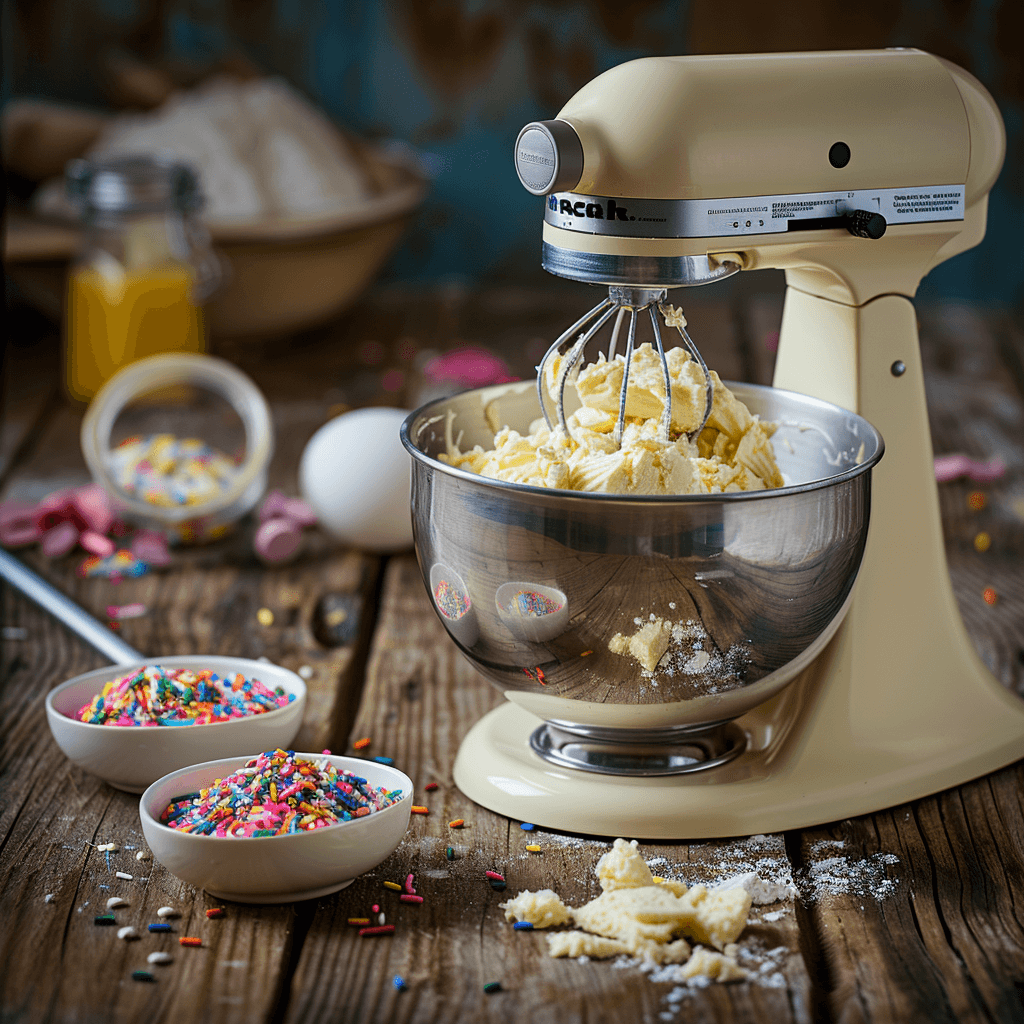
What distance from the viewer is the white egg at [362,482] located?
1.59 m

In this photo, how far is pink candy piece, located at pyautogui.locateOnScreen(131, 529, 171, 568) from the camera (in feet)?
5.28

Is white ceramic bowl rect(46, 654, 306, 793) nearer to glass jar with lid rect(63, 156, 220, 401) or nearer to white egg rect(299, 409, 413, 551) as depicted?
white egg rect(299, 409, 413, 551)

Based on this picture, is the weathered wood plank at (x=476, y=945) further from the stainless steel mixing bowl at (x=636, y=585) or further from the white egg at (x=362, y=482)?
the white egg at (x=362, y=482)

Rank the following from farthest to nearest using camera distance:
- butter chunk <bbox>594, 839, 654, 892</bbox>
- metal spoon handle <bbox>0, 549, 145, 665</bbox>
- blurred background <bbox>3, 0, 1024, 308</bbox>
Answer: blurred background <bbox>3, 0, 1024, 308</bbox>, metal spoon handle <bbox>0, 549, 145, 665</bbox>, butter chunk <bbox>594, 839, 654, 892</bbox>

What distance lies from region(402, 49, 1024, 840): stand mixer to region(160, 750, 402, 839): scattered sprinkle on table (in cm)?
15

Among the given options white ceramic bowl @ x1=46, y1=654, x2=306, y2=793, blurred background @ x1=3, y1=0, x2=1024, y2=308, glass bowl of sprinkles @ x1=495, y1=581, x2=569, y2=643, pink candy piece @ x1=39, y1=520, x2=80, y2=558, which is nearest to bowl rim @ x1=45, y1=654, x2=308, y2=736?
white ceramic bowl @ x1=46, y1=654, x2=306, y2=793

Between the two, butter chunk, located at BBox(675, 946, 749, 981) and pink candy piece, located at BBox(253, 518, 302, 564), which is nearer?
butter chunk, located at BBox(675, 946, 749, 981)

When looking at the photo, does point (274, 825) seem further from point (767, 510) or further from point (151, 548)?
point (151, 548)

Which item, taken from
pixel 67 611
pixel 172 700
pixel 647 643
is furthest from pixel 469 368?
pixel 647 643

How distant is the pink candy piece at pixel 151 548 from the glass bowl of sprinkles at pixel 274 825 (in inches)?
26.3

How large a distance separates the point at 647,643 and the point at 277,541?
752 mm

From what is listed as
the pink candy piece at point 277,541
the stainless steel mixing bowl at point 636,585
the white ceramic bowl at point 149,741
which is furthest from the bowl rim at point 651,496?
the pink candy piece at point 277,541

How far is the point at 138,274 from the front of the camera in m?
2.12

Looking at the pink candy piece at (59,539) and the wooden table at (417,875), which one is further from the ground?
the wooden table at (417,875)
